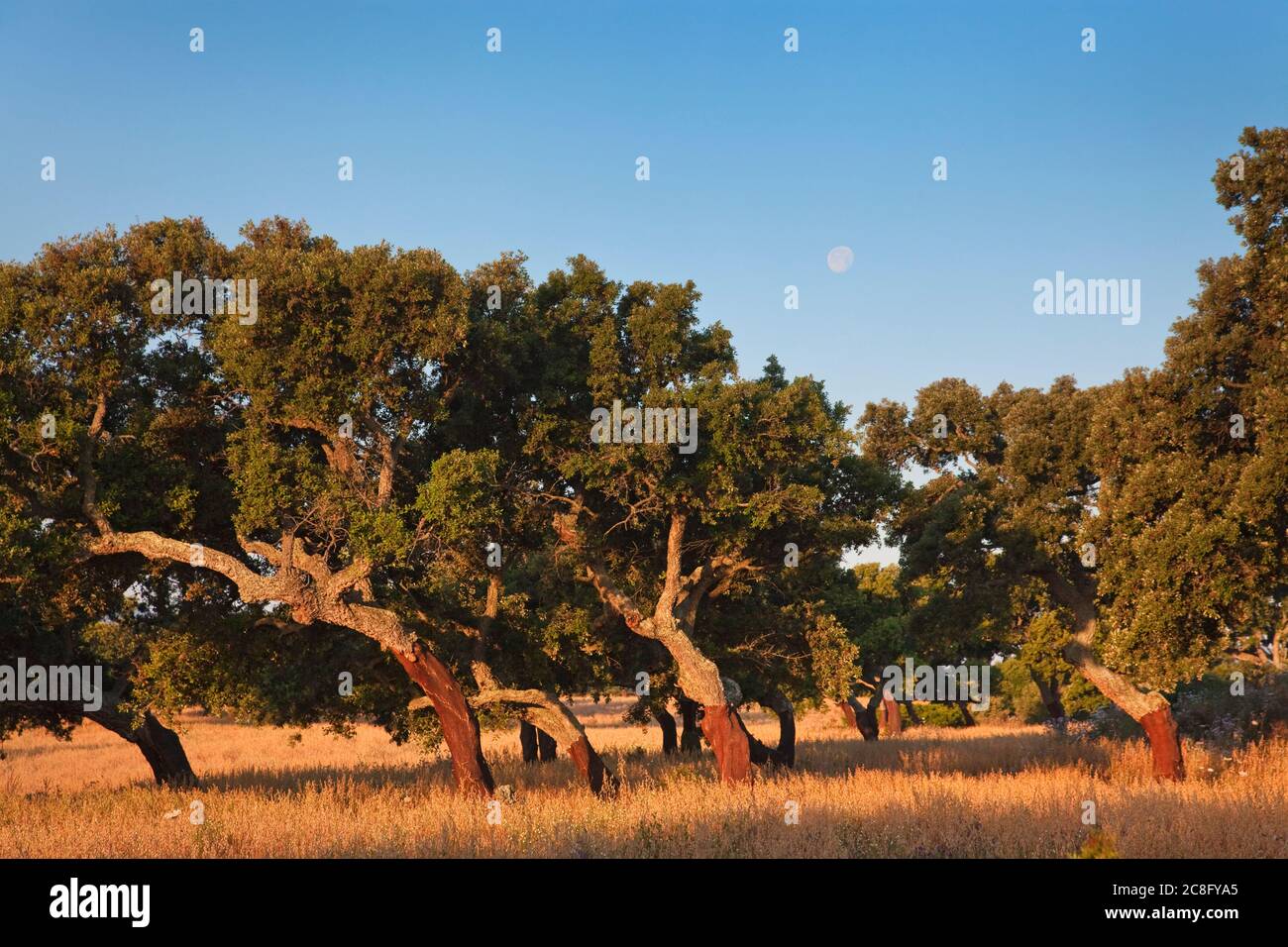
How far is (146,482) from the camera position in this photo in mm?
20922

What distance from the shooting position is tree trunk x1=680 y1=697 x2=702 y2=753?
38188 mm

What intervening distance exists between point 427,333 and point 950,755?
25.7m

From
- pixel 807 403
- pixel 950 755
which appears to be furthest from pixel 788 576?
pixel 950 755

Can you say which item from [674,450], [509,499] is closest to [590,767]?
[509,499]

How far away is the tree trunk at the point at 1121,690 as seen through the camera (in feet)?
87.5

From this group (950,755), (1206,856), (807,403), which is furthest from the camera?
(950,755)

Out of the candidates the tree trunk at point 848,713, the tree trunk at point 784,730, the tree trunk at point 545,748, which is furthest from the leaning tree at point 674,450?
the tree trunk at point 848,713

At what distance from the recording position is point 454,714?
22.6 m

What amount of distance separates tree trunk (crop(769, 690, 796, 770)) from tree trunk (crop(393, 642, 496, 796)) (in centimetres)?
1284

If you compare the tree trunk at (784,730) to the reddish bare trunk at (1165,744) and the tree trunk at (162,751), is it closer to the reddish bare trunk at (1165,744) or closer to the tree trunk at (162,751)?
the reddish bare trunk at (1165,744)

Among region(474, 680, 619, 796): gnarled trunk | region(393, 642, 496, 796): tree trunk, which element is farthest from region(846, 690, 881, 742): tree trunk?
region(393, 642, 496, 796): tree trunk

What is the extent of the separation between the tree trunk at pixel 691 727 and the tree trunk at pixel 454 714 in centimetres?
1558

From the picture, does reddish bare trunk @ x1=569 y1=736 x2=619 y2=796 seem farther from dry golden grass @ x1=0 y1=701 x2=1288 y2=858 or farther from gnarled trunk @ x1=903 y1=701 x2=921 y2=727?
gnarled trunk @ x1=903 y1=701 x2=921 y2=727

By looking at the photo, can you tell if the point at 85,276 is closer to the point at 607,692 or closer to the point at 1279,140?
the point at 607,692
